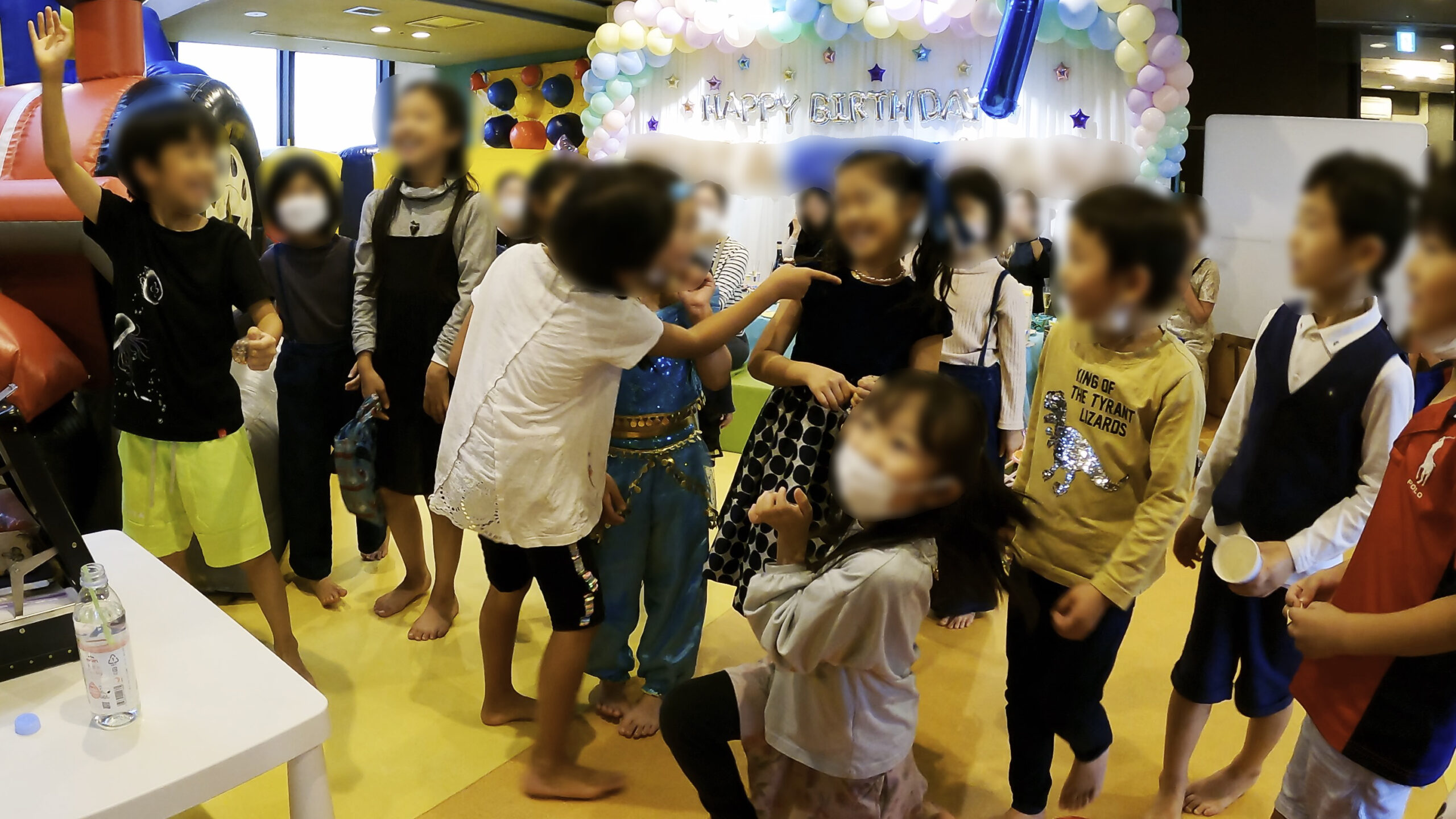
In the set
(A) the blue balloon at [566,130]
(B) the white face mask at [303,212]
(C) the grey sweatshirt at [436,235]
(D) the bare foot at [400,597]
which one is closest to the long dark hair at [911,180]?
(A) the blue balloon at [566,130]

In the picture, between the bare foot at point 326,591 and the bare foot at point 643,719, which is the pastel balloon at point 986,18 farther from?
the bare foot at point 326,591

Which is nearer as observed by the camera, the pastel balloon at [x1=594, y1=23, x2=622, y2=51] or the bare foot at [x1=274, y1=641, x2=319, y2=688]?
the pastel balloon at [x1=594, y1=23, x2=622, y2=51]

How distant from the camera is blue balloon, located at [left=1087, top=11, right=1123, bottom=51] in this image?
496 millimetres

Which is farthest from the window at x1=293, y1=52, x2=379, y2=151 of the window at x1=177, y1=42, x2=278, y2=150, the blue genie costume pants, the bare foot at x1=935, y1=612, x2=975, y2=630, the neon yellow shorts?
the window at x1=177, y1=42, x2=278, y2=150

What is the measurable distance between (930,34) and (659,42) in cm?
27

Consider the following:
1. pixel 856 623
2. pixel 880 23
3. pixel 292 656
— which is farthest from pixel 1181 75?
pixel 292 656

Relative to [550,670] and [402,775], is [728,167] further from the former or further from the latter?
[402,775]

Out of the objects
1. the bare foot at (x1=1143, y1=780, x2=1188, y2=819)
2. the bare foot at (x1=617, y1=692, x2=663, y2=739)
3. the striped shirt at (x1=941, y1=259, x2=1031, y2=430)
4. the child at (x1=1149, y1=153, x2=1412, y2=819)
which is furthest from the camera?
the striped shirt at (x1=941, y1=259, x2=1031, y2=430)

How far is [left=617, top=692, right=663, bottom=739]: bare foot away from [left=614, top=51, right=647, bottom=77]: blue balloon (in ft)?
4.26

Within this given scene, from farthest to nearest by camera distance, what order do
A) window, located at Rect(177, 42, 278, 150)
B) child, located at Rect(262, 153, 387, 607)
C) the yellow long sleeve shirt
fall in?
window, located at Rect(177, 42, 278, 150) → child, located at Rect(262, 153, 387, 607) → the yellow long sleeve shirt

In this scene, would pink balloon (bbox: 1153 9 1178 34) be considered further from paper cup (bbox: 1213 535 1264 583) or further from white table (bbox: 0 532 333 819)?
white table (bbox: 0 532 333 819)

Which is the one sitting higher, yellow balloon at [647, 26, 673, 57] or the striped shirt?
yellow balloon at [647, 26, 673, 57]

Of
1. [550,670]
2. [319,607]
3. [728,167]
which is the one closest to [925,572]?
[728,167]

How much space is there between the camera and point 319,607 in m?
2.34
